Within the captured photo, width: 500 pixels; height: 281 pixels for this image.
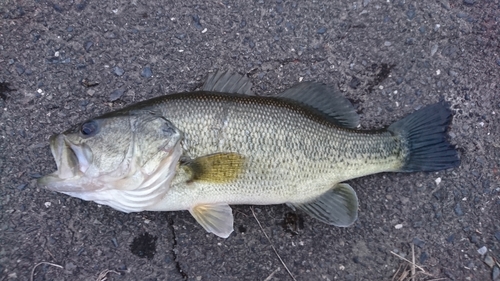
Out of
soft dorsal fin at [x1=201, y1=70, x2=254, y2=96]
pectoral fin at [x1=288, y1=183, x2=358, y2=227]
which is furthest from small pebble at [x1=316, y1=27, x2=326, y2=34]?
pectoral fin at [x1=288, y1=183, x2=358, y2=227]

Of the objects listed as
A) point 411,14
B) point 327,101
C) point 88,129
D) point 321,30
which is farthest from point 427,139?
point 88,129

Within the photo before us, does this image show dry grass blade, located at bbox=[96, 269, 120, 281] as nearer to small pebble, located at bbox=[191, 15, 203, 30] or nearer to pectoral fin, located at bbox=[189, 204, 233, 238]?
pectoral fin, located at bbox=[189, 204, 233, 238]

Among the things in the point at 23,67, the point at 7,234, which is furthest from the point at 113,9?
the point at 7,234

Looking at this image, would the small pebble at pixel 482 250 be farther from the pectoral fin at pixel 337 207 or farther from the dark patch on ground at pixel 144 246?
the dark patch on ground at pixel 144 246

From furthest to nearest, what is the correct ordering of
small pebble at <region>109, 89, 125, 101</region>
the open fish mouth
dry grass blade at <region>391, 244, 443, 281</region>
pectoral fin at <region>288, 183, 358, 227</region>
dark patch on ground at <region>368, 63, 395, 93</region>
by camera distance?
dark patch on ground at <region>368, 63, 395, 93</region>, small pebble at <region>109, 89, 125, 101</region>, dry grass blade at <region>391, 244, 443, 281</region>, pectoral fin at <region>288, 183, 358, 227</region>, the open fish mouth

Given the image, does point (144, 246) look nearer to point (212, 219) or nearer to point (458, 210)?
point (212, 219)

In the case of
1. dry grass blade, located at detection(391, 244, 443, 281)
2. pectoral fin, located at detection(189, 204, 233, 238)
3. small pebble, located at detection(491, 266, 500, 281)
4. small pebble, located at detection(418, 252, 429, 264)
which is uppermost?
pectoral fin, located at detection(189, 204, 233, 238)

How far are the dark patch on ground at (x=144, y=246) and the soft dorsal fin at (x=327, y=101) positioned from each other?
1300mm

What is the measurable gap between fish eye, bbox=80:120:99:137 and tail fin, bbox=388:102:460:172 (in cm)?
185

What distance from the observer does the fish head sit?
2.46 meters

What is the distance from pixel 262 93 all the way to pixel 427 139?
1.16 meters

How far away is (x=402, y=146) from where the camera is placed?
113 inches

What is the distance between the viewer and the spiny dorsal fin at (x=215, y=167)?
8.25ft

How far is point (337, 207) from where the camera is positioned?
9.34 ft
